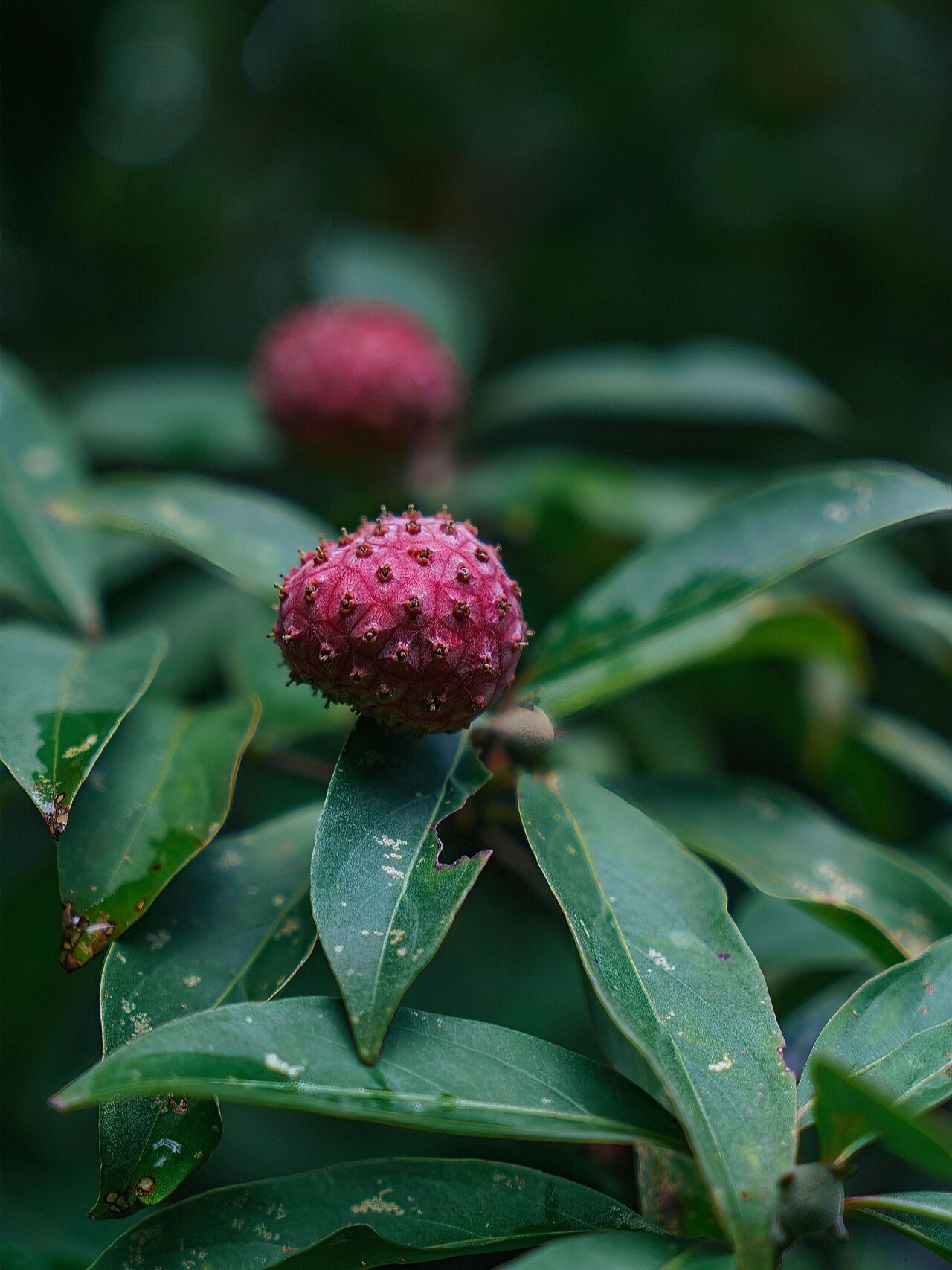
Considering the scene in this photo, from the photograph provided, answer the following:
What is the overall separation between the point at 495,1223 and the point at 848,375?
2613mm

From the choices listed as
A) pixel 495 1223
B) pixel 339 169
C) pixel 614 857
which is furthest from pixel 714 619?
pixel 339 169

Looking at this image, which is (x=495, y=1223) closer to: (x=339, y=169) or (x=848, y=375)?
(x=848, y=375)

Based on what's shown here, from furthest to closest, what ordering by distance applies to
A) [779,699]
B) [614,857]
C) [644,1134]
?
[779,699] < [614,857] < [644,1134]

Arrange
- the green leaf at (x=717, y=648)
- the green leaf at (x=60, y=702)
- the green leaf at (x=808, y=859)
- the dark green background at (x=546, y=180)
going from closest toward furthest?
the green leaf at (x=60, y=702) < the green leaf at (x=808, y=859) < the green leaf at (x=717, y=648) < the dark green background at (x=546, y=180)

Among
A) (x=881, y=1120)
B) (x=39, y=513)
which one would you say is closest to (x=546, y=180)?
(x=39, y=513)

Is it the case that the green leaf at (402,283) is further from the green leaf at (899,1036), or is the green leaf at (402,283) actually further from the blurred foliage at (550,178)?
the green leaf at (899,1036)

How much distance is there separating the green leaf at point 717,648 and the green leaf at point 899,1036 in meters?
0.39

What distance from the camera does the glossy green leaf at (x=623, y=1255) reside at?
26.4 inches

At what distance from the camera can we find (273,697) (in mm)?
1383

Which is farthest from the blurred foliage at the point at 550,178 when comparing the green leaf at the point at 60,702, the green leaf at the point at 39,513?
the green leaf at the point at 60,702

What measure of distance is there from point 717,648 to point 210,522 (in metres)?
0.63

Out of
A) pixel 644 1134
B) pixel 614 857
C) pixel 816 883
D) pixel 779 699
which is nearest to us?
pixel 644 1134

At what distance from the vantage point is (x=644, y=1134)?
75 centimetres

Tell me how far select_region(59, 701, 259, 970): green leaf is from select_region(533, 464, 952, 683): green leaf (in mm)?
363
